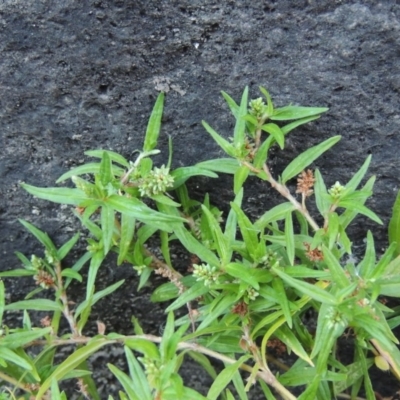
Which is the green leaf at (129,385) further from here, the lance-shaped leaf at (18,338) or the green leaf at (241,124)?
the green leaf at (241,124)

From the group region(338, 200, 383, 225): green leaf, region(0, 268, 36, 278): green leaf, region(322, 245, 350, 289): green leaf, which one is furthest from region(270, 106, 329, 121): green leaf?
region(0, 268, 36, 278): green leaf

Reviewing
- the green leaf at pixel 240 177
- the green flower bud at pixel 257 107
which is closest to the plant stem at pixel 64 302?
the green leaf at pixel 240 177

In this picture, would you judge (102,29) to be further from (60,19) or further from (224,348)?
(224,348)

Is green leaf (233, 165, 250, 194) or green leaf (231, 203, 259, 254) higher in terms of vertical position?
green leaf (233, 165, 250, 194)

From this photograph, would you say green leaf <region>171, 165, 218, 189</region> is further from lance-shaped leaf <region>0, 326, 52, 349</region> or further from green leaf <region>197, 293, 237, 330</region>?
lance-shaped leaf <region>0, 326, 52, 349</region>

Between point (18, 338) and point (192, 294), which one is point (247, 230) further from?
point (18, 338)
